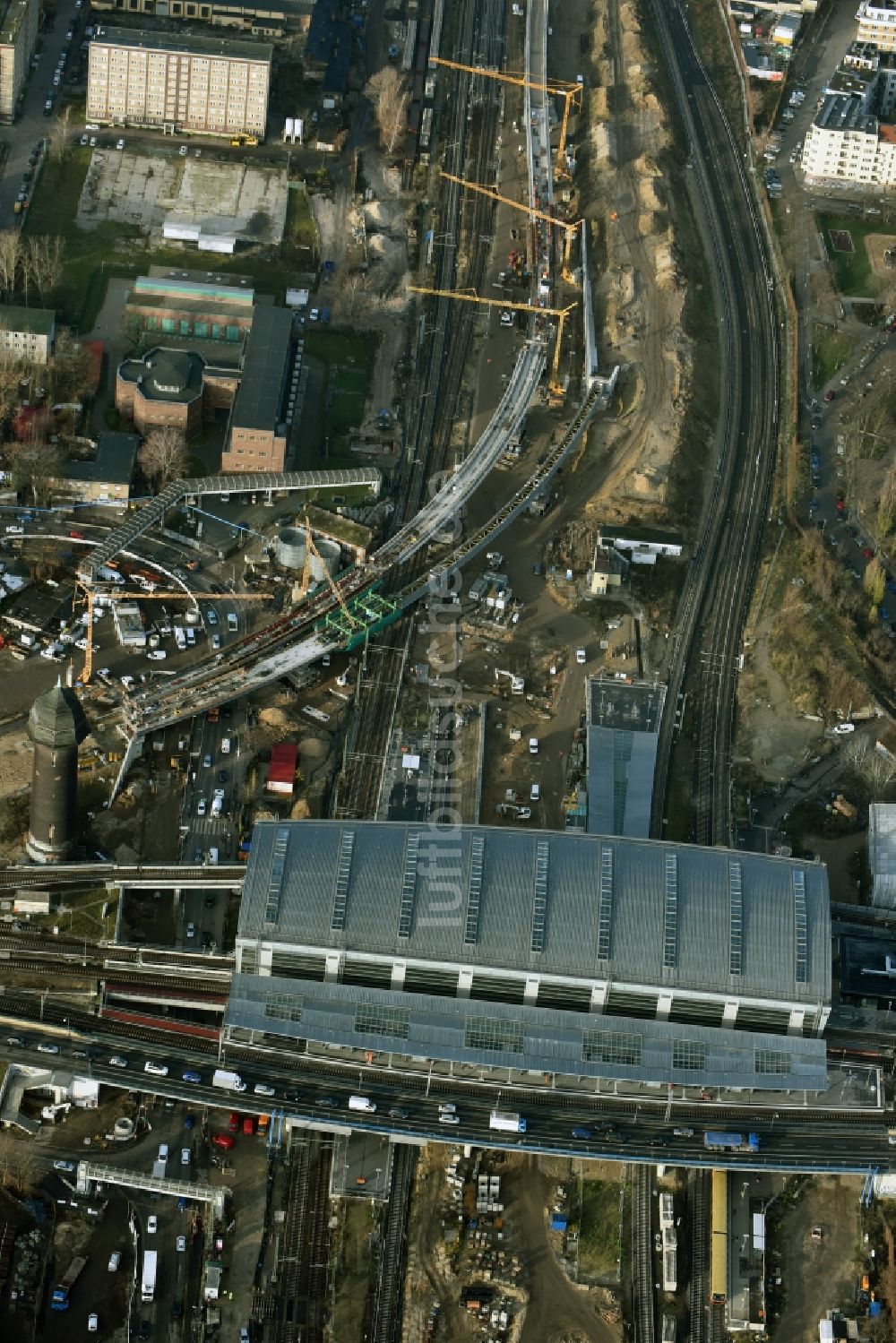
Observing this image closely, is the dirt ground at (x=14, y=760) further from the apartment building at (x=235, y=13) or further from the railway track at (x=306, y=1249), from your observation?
the apartment building at (x=235, y=13)

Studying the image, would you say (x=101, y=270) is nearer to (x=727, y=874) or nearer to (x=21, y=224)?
(x=21, y=224)

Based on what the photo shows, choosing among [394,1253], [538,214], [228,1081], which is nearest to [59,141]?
[538,214]

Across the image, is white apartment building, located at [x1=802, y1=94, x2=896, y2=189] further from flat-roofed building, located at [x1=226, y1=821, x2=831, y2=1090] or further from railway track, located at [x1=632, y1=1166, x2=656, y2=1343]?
railway track, located at [x1=632, y1=1166, x2=656, y2=1343]

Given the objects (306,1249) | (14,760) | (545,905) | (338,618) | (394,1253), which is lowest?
(306,1249)

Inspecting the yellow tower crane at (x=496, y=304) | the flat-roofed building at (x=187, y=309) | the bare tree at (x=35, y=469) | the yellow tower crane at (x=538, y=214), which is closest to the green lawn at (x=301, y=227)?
the yellow tower crane at (x=496, y=304)

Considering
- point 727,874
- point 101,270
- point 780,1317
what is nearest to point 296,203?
point 101,270

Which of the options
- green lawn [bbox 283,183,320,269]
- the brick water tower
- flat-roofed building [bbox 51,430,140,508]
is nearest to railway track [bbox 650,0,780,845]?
green lawn [bbox 283,183,320,269]

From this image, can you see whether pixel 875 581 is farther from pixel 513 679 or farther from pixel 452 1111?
pixel 452 1111
